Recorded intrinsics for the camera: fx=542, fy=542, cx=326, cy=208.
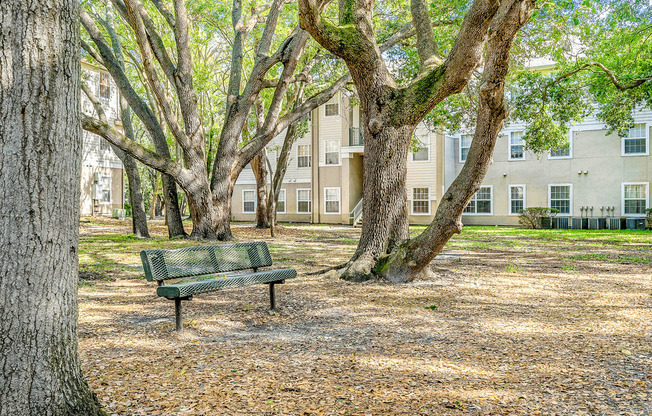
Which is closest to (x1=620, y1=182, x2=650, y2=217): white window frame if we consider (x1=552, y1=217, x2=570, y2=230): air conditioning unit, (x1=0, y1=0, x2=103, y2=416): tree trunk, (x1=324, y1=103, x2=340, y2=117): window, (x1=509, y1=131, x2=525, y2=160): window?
(x1=552, y1=217, x2=570, y2=230): air conditioning unit

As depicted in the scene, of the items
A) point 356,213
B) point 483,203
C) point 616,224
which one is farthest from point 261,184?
point 616,224

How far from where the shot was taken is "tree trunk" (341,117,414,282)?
28.7 feet

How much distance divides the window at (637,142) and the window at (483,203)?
6864mm

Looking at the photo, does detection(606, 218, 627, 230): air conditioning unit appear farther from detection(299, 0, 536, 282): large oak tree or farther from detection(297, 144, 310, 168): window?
detection(299, 0, 536, 282): large oak tree

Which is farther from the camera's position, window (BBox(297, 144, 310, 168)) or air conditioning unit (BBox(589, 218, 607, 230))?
window (BBox(297, 144, 310, 168))

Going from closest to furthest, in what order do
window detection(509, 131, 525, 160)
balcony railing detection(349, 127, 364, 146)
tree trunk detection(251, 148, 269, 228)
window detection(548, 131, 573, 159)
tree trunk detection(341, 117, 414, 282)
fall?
1. tree trunk detection(341, 117, 414, 282)
2. tree trunk detection(251, 148, 269, 228)
3. window detection(548, 131, 573, 159)
4. window detection(509, 131, 525, 160)
5. balcony railing detection(349, 127, 364, 146)

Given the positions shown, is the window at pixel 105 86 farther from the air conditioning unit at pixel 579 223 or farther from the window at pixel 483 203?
the air conditioning unit at pixel 579 223

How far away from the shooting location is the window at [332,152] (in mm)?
32500

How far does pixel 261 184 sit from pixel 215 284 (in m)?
18.0

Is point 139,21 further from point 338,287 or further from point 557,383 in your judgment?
point 557,383

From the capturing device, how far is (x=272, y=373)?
4277 millimetres

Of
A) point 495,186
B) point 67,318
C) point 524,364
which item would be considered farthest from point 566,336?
point 495,186

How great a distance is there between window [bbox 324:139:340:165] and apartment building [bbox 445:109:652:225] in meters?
6.44

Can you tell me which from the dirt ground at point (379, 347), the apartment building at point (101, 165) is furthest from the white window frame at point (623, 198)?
the apartment building at point (101, 165)
